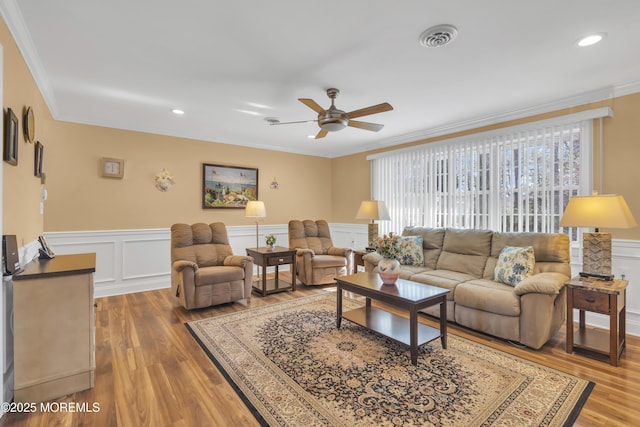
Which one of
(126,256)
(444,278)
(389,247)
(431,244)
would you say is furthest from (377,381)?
(126,256)

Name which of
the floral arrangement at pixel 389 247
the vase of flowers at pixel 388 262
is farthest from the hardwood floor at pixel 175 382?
the floral arrangement at pixel 389 247

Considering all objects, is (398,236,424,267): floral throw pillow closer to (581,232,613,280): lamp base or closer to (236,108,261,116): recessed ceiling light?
(581,232,613,280): lamp base

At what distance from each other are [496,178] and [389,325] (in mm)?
2624

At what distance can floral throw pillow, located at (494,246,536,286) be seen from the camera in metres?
3.20

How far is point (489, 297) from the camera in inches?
118

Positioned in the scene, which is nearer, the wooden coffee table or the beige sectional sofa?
the wooden coffee table

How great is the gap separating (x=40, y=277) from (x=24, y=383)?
→ 68cm

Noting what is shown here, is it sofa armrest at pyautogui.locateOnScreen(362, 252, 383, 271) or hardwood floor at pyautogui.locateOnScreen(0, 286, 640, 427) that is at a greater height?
sofa armrest at pyautogui.locateOnScreen(362, 252, 383, 271)

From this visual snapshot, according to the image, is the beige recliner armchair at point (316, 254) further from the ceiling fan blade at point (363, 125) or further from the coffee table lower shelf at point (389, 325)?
the ceiling fan blade at point (363, 125)

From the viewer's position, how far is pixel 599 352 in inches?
103

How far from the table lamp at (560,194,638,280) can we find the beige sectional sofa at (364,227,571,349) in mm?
296

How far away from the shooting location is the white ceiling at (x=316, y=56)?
80.4 inches

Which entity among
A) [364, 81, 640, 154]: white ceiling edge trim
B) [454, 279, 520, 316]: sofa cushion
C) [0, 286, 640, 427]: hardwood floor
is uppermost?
[364, 81, 640, 154]: white ceiling edge trim

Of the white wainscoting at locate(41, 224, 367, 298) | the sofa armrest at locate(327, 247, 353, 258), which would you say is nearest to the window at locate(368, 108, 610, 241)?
the sofa armrest at locate(327, 247, 353, 258)
